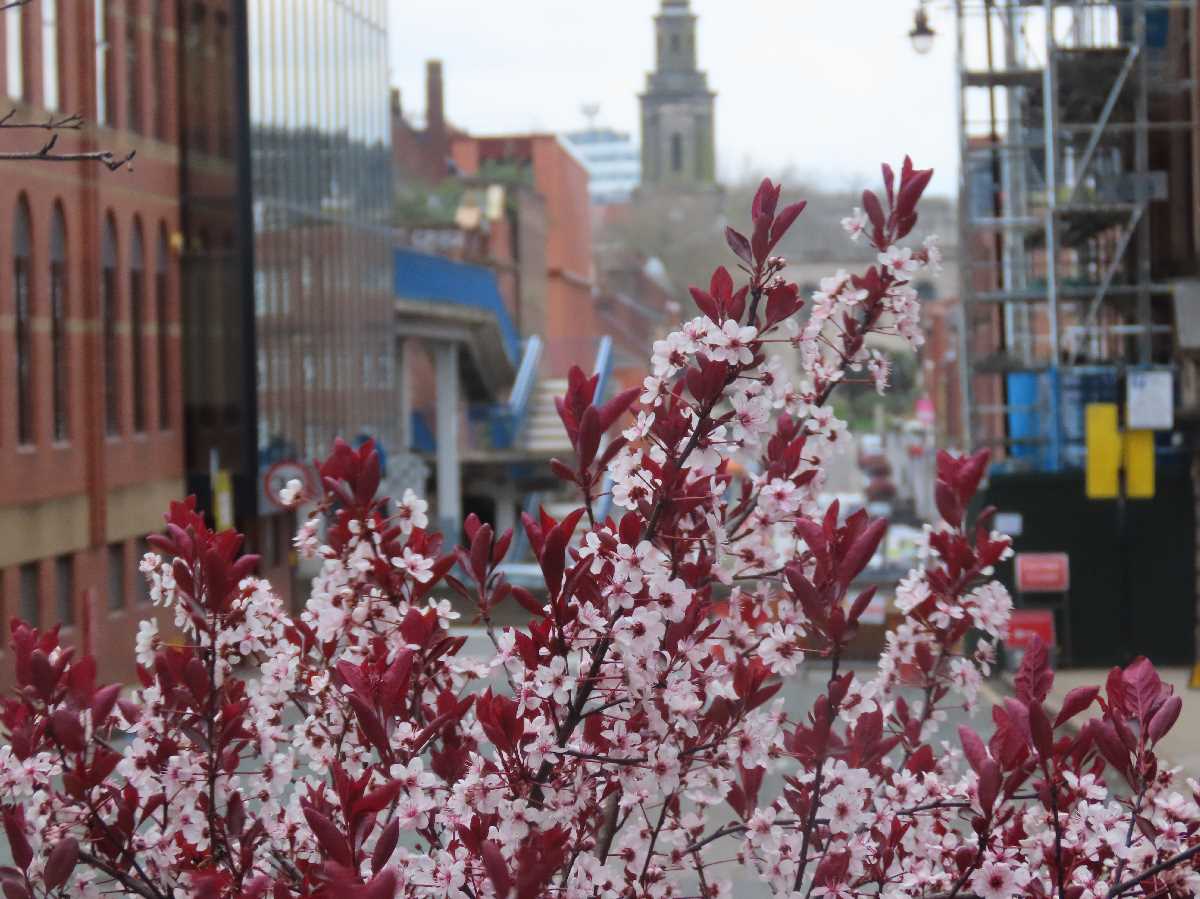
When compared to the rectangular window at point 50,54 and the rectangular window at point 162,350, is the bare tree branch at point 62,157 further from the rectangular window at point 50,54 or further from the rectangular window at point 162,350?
the rectangular window at point 162,350

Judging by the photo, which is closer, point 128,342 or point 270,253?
point 128,342

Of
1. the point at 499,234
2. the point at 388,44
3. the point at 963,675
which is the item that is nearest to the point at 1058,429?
the point at 388,44

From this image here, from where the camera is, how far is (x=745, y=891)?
773cm

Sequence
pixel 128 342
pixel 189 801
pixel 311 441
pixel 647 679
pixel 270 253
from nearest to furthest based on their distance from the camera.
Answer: pixel 647 679, pixel 189 801, pixel 128 342, pixel 270 253, pixel 311 441

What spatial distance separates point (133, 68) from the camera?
25.6 metres

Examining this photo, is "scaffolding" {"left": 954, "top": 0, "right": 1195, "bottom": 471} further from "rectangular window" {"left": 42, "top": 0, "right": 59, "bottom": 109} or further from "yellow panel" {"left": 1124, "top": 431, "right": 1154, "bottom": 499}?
"rectangular window" {"left": 42, "top": 0, "right": 59, "bottom": 109}

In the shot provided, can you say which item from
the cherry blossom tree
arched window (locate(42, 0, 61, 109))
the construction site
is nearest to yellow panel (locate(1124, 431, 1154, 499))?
the construction site

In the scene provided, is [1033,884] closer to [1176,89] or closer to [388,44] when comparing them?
[1176,89]

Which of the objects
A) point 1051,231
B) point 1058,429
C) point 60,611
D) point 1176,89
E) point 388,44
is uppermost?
point 388,44

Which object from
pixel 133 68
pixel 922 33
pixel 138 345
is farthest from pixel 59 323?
pixel 922 33

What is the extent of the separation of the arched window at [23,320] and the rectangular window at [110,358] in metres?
2.39

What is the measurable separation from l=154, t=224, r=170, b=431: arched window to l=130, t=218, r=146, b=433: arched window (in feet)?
1.65

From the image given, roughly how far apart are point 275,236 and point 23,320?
25.5 ft

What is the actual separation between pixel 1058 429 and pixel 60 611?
40.3 ft
